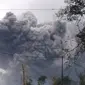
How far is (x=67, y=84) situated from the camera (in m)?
115

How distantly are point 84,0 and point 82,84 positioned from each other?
75.4 meters

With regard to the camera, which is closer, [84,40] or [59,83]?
[84,40]

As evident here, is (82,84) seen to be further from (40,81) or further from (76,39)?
(76,39)

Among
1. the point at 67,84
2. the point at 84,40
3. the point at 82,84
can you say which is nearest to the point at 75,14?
the point at 84,40

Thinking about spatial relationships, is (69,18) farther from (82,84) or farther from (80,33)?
(82,84)

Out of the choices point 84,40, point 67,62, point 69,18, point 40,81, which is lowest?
point 40,81

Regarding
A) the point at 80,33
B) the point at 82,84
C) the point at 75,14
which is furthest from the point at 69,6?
the point at 82,84

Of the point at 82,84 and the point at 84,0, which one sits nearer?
the point at 84,0

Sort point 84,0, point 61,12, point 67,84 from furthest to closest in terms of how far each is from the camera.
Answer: point 67,84
point 61,12
point 84,0

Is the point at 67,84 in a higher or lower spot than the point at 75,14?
lower

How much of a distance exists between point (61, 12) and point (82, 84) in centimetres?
7418

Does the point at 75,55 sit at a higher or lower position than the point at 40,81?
higher

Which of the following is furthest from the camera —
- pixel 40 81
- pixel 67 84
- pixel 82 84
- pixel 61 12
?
pixel 40 81

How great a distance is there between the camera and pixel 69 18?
2047 cm
